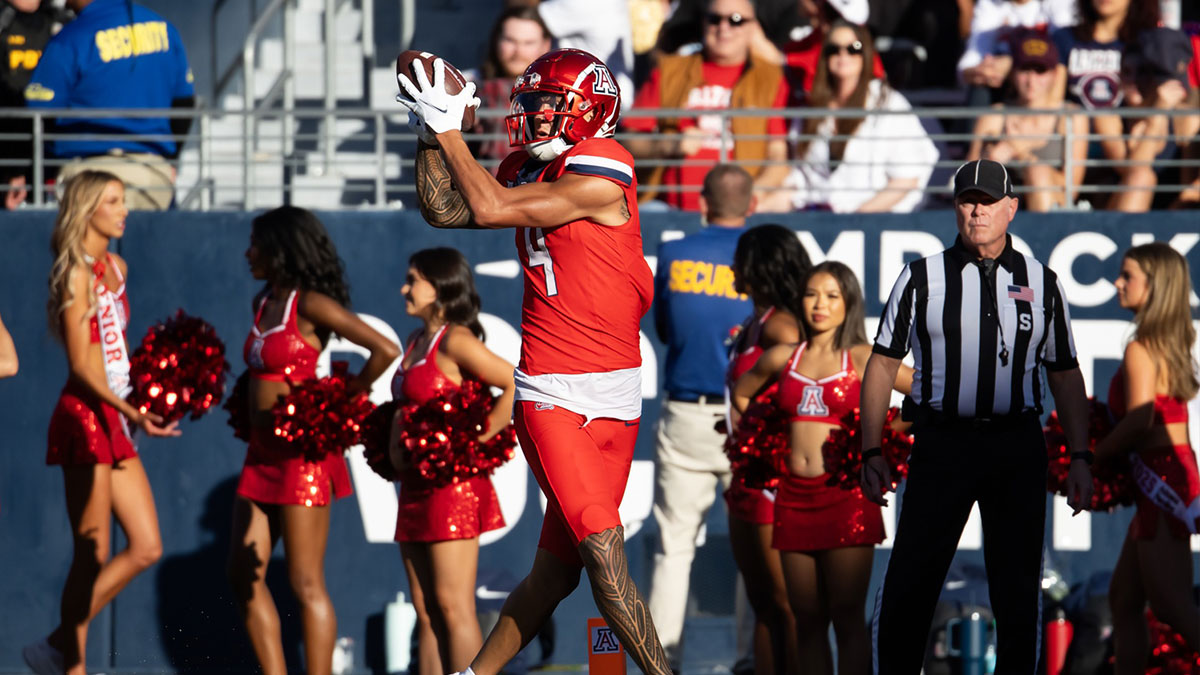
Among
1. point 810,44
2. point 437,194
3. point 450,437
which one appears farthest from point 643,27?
point 437,194

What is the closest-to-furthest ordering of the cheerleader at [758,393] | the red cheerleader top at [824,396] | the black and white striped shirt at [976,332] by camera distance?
the black and white striped shirt at [976,332]
the red cheerleader top at [824,396]
the cheerleader at [758,393]

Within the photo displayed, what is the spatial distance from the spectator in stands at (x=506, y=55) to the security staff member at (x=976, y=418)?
476 cm

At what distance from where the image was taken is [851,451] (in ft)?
21.6

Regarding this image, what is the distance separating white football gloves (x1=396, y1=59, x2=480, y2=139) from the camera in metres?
4.98

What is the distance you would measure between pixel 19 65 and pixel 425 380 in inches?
198

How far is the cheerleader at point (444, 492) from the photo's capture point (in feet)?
23.3

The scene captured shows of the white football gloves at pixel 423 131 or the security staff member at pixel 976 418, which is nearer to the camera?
the white football gloves at pixel 423 131

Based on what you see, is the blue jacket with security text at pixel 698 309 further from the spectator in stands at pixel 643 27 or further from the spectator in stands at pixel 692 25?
the spectator in stands at pixel 643 27

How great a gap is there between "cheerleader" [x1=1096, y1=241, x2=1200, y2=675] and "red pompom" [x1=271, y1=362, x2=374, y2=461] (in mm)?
3502

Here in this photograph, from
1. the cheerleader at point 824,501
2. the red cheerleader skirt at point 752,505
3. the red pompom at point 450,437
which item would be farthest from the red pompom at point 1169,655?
the red pompom at point 450,437

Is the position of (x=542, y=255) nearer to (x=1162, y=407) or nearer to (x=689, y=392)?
(x=689, y=392)

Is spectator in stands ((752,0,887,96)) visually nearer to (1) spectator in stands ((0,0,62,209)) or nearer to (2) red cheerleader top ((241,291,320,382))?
(2) red cheerleader top ((241,291,320,382))

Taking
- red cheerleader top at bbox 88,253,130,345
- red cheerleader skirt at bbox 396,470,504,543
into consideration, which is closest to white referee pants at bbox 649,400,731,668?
red cheerleader skirt at bbox 396,470,504,543

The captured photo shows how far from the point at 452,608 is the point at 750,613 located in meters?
2.34
